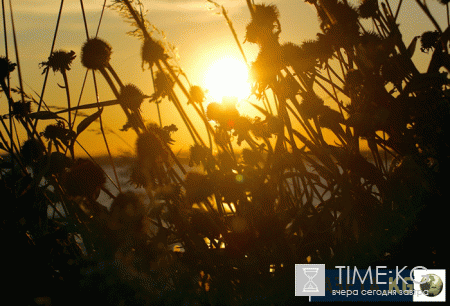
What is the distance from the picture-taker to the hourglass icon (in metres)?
0.69

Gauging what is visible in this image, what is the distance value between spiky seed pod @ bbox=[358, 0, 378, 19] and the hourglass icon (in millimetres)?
776

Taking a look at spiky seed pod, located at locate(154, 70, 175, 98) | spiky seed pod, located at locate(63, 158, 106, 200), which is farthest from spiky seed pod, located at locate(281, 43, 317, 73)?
spiky seed pod, located at locate(63, 158, 106, 200)

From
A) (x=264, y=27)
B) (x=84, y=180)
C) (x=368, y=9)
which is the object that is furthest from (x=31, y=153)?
(x=368, y=9)

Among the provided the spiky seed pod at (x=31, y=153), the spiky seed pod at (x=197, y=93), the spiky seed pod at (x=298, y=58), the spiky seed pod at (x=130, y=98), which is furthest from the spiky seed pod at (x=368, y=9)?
the spiky seed pod at (x=31, y=153)

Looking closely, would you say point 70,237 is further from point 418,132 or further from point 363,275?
point 418,132

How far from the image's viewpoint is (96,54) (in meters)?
0.84

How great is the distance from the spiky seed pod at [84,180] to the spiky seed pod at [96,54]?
0.88 feet

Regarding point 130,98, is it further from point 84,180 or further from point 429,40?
point 429,40

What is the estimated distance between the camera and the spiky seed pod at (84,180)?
873mm

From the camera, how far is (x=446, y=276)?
70 centimetres

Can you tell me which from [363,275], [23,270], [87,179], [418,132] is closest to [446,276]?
[363,275]

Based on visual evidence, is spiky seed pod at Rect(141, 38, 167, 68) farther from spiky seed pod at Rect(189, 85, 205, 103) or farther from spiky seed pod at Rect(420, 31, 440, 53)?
spiky seed pod at Rect(420, 31, 440, 53)

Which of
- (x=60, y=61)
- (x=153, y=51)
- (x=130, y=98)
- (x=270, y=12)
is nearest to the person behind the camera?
(x=153, y=51)

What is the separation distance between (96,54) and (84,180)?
315mm
